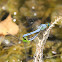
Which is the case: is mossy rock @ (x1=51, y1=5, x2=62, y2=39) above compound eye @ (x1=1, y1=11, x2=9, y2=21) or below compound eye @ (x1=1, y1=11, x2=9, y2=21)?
below

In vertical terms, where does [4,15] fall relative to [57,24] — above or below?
above

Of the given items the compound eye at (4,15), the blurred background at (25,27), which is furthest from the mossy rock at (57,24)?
the compound eye at (4,15)

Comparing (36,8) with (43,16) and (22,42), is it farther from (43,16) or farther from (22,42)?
(22,42)

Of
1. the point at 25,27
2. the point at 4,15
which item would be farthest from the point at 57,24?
the point at 4,15

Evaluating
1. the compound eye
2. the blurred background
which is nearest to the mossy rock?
the blurred background

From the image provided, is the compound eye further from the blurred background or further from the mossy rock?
the mossy rock

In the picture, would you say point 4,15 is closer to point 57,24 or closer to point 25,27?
point 25,27

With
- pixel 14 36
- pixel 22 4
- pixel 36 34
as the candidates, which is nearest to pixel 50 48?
pixel 36 34

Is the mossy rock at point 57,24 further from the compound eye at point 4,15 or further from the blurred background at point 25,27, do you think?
the compound eye at point 4,15
